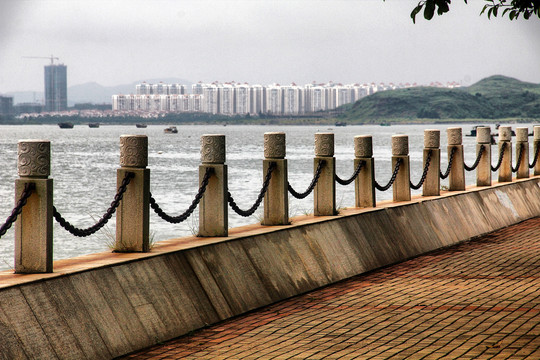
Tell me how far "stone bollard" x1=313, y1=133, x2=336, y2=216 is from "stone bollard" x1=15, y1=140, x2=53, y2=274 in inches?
→ 224

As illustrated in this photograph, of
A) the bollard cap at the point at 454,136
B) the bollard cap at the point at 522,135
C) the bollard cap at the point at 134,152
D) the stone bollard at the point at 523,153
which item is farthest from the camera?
the bollard cap at the point at 522,135

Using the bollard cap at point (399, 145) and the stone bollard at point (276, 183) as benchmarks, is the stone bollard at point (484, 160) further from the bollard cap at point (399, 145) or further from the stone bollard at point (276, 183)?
the stone bollard at point (276, 183)

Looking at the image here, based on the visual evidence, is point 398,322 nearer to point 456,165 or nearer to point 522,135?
point 456,165

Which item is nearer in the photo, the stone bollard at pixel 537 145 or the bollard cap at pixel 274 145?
the bollard cap at pixel 274 145

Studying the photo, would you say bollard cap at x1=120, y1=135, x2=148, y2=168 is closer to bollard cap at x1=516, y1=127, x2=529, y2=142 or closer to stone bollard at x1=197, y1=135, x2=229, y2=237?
stone bollard at x1=197, y1=135, x2=229, y2=237

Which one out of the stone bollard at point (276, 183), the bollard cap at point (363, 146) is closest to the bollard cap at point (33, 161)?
the stone bollard at point (276, 183)

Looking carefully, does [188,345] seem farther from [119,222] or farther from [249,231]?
[249,231]

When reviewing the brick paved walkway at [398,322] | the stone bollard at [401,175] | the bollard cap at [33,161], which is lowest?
the brick paved walkway at [398,322]

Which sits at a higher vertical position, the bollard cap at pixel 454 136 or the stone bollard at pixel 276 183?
the bollard cap at pixel 454 136

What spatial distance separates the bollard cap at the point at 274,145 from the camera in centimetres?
1169

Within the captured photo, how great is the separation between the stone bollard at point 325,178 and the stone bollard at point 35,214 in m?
5.69

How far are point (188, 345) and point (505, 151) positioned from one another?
14.1 metres

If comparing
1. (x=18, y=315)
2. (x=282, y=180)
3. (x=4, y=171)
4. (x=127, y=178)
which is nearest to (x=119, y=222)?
(x=127, y=178)

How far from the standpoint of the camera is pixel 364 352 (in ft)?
25.2
